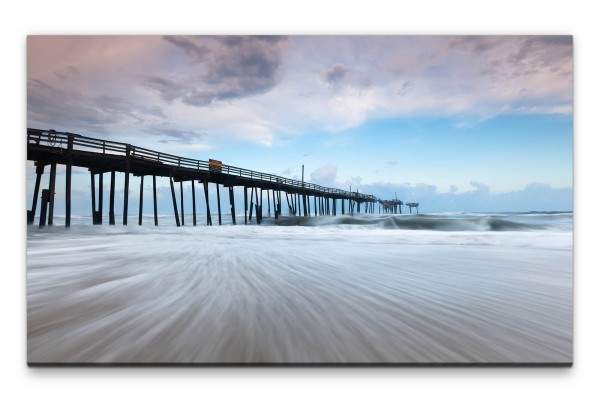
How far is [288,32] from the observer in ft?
8.64

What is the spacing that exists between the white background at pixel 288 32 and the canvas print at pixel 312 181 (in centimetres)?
8

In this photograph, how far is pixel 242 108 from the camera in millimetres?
2957

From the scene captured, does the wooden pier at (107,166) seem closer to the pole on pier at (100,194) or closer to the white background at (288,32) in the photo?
the pole on pier at (100,194)

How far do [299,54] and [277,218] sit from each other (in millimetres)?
3556

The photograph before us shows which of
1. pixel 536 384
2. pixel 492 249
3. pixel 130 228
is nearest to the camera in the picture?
pixel 536 384

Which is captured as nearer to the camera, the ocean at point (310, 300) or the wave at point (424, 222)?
the ocean at point (310, 300)

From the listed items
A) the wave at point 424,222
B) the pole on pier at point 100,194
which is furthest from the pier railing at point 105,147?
the wave at point 424,222

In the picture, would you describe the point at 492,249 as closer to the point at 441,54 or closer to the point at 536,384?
the point at 536,384

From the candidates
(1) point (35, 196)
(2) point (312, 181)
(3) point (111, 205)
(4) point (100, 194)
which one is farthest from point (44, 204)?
(2) point (312, 181)

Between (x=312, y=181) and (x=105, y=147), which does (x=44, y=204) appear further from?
(x=312, y=181)

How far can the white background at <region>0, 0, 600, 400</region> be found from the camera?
7.04 ft

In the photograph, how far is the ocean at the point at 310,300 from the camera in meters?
1.92

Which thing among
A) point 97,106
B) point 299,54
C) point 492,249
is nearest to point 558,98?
point 492,249

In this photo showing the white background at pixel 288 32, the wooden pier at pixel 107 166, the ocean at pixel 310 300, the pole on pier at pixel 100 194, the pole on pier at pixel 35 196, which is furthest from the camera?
the pole on pier at pixel 100 194
